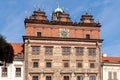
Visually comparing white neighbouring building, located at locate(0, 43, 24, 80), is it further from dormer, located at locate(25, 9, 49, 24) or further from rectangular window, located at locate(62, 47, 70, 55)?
rectangular window, located at locate(62, 47, 70, 55)

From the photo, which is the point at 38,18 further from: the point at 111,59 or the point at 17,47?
Result: the point at 111,59

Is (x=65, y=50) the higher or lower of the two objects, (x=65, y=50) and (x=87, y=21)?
the lower

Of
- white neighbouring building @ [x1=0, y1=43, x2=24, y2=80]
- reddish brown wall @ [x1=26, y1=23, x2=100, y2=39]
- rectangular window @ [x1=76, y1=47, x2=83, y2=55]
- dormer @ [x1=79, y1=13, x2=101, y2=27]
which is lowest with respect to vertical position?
white neighbouring building @ [x1=0, y1=43, x2=24, y2=80]

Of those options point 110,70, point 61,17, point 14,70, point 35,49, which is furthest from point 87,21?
point 14,70

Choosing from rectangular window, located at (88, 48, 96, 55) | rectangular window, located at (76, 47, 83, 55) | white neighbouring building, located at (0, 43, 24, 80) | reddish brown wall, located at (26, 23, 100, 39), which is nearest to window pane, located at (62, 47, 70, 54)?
rectangular window, located at (76, 47, 83, 55)

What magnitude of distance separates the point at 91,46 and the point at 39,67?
976 centimetres

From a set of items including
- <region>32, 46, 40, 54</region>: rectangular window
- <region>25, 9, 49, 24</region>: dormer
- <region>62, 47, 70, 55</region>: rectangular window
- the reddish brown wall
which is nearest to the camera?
<region>32, 46, 40, 54</region>: rectangular window

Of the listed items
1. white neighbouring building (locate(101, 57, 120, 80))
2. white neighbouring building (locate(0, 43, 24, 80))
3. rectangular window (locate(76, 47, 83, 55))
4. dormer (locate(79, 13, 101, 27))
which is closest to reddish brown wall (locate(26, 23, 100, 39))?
dormer (locate(79, 13, 101, 27))

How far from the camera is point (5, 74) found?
63406 mm

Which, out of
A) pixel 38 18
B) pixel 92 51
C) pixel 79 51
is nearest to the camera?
pixel 79 51

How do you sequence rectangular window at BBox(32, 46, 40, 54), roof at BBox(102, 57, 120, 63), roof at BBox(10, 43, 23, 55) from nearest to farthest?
rectangular window at BBox(32, 46, 40, 54) → roof at BBox(10, 43, 23, 55) → roof at BBox(102, 57, 120, 63)

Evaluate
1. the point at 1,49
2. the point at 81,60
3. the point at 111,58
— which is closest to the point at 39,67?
the point at 81,60

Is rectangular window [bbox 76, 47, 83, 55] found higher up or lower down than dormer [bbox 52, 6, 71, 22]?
lower down

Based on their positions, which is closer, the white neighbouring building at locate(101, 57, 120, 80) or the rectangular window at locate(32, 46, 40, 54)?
the rectangular window at locate(32, 46, 40, 54)
